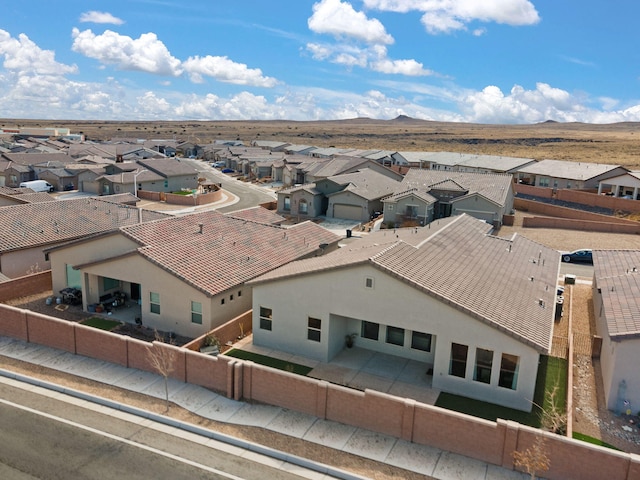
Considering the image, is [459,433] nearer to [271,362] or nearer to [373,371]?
[373,371]

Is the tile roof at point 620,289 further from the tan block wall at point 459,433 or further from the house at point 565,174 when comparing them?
the house at point 565,174

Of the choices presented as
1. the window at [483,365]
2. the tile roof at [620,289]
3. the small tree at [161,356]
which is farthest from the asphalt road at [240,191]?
the window at [483,365]

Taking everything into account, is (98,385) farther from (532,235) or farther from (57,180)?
(57,180)

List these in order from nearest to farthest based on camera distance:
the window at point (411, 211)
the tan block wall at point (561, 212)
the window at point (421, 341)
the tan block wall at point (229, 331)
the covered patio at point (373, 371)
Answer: the covered patio at point (373, 371) → the tan block wall at point (229, 331) → the window at point (421, 341) → the window at point (411, 211) → the tan block wall at point (561, 212)

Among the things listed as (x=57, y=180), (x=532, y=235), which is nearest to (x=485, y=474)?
(x=532, y=235)

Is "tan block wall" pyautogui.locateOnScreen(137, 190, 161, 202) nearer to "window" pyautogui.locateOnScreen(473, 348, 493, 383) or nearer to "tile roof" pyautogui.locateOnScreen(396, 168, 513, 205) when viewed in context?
"tile roof" pyautogui.locateOnScreen(396, 168, 513, 205)

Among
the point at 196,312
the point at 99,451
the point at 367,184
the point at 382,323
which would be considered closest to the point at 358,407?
the point at 382,323

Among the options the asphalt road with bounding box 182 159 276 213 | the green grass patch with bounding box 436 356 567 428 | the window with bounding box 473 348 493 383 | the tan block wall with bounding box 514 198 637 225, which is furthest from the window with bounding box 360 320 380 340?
the asphalt road with bounding box 182 159 276 213
